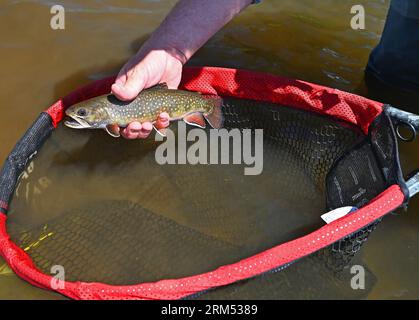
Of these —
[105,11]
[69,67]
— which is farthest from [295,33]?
[69,67]

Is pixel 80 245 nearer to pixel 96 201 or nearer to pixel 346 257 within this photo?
pixel 96 201

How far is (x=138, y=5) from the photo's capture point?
505cm

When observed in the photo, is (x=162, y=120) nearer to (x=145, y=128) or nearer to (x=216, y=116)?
(x=145, y=128)

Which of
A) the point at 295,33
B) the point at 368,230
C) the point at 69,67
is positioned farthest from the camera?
the point at 295,33

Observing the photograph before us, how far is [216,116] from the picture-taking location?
3.45 meters

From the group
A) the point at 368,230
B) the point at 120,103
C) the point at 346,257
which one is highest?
the point at 120,103

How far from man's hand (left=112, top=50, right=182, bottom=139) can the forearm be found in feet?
0.24

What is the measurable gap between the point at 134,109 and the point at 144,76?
24cm

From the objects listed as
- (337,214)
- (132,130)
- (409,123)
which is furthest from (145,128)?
(409,123)

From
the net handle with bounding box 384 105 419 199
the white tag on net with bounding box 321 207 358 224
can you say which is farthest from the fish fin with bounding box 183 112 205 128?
the net handle with bounding box 384 105 419 199

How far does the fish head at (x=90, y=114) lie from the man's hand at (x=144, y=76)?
161 millimetres

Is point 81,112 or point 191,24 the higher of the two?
point 191,24

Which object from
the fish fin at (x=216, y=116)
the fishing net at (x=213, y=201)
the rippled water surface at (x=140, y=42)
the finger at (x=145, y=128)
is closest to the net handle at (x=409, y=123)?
the fishing net at (x=213, y=201)

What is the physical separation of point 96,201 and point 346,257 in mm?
1686
